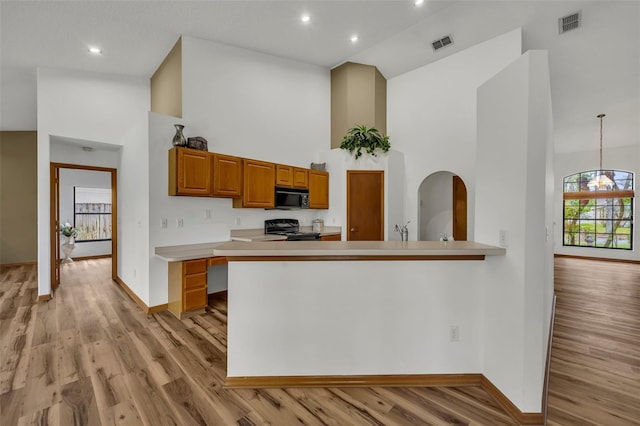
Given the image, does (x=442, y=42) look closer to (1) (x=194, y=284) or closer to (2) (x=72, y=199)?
(1) (x=194, y=284)

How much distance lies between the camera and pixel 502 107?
1924mm

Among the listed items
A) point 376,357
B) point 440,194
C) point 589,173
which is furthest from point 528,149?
point 589,173

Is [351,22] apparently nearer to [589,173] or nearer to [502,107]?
[502,107]

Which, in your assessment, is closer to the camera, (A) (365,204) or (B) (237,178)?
(B) (237,178)

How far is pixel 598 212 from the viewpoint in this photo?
8102 millimetres

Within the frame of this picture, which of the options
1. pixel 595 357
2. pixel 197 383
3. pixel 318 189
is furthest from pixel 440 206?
pixel 197 383

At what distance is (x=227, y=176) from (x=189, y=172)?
1.80ft

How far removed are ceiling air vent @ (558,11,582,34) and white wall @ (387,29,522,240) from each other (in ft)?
1.61

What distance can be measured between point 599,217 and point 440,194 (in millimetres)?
5931

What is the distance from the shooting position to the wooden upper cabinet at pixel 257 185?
429cm

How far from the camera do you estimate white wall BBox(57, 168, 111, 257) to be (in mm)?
7333

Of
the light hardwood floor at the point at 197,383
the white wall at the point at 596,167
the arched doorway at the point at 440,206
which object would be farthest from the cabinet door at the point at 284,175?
the white wall at the point at 596,167

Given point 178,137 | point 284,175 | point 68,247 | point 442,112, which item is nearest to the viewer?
point 178,137

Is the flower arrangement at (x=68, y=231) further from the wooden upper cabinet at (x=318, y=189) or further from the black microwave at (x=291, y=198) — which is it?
the wooden upper cabinet at (x=318, y=189)
